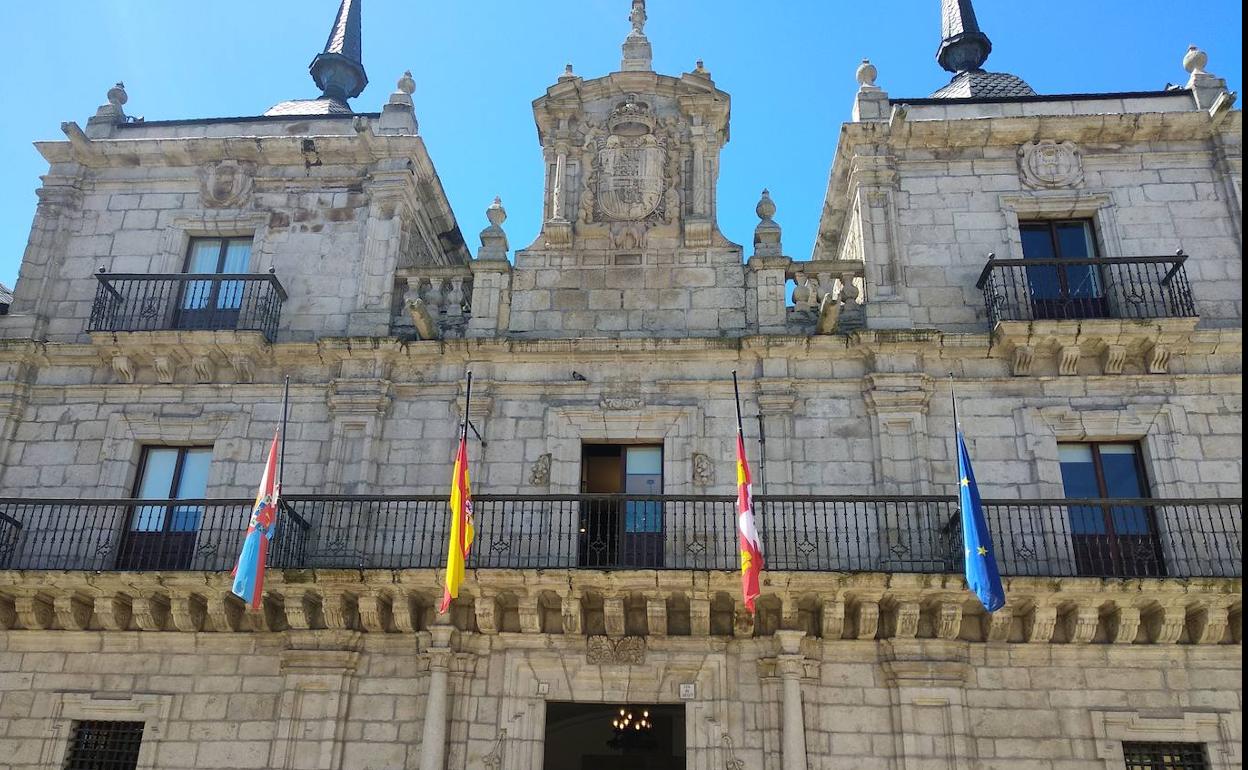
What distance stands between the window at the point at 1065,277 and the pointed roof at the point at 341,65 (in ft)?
35.6

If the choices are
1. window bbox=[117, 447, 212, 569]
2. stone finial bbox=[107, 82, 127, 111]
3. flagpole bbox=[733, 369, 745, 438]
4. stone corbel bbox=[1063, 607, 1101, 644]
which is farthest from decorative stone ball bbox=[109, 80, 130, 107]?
stone corbel bbox=[1063, 607, 1101, 644]

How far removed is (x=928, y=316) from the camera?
43.7ft

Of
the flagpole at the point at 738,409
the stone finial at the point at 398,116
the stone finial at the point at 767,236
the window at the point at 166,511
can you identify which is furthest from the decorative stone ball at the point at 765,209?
the window at the point at 166,511

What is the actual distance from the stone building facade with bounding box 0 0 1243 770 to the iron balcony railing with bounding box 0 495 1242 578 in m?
0.06

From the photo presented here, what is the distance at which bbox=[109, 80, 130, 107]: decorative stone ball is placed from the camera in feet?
52.3

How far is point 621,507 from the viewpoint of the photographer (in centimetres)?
1213

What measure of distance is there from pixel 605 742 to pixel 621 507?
556cm

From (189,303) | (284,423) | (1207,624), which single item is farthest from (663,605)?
(189,303)

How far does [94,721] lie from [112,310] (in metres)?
5.08

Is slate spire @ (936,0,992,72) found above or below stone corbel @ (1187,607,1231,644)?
above

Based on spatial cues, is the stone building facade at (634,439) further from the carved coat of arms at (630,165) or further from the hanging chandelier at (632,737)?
the hanging chandelier at (632,737)

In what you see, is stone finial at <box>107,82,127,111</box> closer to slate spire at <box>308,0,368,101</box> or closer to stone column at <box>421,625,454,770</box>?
slate spire at <box>308,0,368,101</box>

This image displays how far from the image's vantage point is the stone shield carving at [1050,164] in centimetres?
1410

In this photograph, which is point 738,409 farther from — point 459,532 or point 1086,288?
point 1086,288
